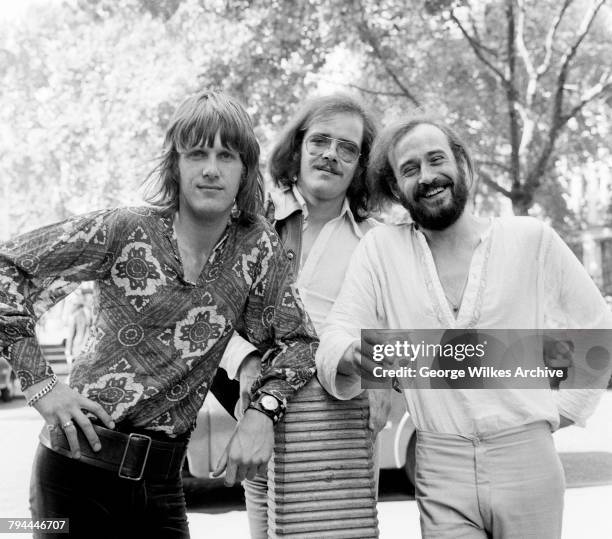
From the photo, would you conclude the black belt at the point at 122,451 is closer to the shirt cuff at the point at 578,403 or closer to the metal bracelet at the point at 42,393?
the metal bracelet at the point at 42,393

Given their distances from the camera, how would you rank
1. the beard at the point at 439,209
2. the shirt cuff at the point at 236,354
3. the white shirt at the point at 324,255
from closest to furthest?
the beard at the point at 439,209
the shirt cuff at the point at 236,354
the white shirt at the point at 324,255

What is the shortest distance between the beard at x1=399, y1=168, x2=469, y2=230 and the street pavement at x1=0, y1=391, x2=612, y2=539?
3.08 meters

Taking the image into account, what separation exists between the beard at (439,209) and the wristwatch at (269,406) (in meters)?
0.69

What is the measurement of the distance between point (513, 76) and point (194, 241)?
8782 mm

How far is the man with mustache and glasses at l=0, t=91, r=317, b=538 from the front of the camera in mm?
1828

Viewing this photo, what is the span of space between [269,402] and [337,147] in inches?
45.6

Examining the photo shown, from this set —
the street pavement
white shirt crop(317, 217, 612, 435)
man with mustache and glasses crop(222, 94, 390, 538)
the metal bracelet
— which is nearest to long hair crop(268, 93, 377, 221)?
man with mustache and glasses crop(222, 94, 390, 538)

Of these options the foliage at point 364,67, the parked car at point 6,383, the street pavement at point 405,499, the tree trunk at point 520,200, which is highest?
the foliage at point 364,67

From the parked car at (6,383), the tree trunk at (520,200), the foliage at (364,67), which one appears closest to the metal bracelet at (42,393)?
the foliage at (364,67)

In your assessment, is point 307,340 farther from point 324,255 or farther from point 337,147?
point 337,147

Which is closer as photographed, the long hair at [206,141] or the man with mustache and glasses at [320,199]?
the long hair at [206,141]

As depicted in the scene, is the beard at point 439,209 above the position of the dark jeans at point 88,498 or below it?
above

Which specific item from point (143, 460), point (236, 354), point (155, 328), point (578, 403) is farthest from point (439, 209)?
point (143, 460)

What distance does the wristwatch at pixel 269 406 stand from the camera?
1.95 meters
